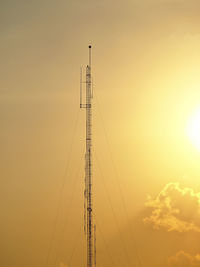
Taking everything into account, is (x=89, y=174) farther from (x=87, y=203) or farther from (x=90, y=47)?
(x=90, y=47)

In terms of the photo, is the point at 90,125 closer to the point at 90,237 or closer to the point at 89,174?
the point at 89,174

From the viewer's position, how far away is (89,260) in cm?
Result: 11319

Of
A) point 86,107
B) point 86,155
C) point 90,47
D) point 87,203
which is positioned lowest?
point 87,203

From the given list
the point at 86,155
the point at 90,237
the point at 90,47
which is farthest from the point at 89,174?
the point at 90,47

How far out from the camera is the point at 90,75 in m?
116

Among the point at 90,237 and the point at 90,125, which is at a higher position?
the point at 90,125

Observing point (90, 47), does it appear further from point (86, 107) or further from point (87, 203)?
point (87, 203)

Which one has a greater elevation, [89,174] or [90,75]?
[90,75]

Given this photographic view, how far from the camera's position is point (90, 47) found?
380 ft

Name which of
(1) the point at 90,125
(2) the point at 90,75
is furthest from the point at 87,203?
(2) the point at 90,75

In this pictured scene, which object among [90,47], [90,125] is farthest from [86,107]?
[90,47]

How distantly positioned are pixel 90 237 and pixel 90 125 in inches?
754

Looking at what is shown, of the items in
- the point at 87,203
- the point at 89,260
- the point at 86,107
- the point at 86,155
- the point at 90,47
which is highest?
the point at 90,47

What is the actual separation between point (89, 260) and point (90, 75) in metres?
31.9
